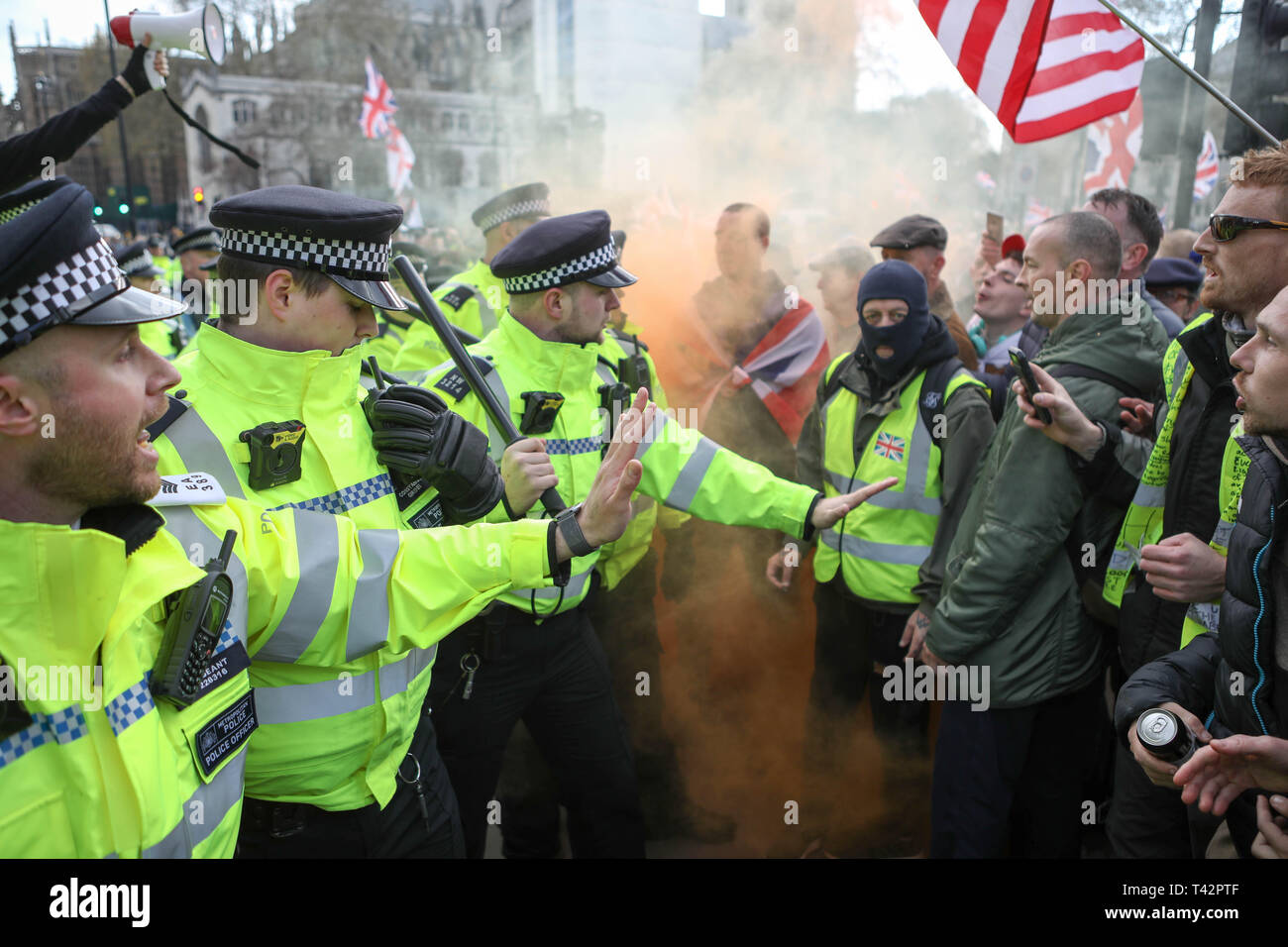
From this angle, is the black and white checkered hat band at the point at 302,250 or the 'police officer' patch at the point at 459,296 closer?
the black and white checkered hat band at the point at 302,250

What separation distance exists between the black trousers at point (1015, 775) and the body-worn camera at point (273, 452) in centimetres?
225

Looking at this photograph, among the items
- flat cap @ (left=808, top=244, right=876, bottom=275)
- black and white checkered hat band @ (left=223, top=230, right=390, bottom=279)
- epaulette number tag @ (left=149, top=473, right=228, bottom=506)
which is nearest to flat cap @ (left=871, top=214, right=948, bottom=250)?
flat cap @ (left=808, top=244, right=876, bottom=275)

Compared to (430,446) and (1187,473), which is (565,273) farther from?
(1187,473)

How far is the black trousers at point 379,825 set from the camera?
205 centimetres

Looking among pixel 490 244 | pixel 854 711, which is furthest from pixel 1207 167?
pixel 854 711

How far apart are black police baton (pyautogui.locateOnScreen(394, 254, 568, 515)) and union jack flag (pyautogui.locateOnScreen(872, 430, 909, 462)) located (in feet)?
4.47

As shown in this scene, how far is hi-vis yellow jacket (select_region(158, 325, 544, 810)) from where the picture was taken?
6.19ft

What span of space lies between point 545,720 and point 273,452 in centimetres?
155

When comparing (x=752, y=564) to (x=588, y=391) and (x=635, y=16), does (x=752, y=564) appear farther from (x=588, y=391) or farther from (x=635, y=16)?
(x=635, y=16)

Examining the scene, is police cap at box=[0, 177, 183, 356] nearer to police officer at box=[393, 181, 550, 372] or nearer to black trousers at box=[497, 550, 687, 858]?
black trousers at box=[497, 550, 687, 858]

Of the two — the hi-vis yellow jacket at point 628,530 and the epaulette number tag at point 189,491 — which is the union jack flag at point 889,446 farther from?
the epaulette number tag at point 189,491

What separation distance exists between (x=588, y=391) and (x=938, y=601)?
1.48 metres

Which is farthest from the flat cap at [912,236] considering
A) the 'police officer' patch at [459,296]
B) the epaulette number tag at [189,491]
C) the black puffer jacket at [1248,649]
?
the epaulette number tag at [189,491]
